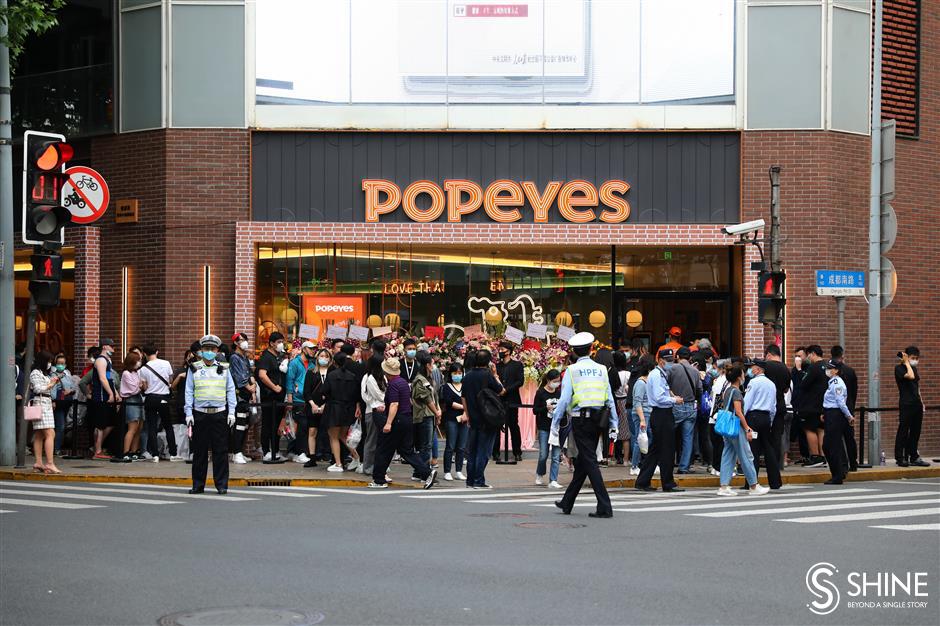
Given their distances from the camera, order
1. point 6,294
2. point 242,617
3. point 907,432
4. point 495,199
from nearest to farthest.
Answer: point 242,617
point 6,294
point 907,432
point 495,199

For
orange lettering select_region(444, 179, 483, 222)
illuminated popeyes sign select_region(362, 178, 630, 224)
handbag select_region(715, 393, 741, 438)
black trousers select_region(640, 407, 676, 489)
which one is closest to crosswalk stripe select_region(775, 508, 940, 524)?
handbag select_region(715, 393, 741, 438)

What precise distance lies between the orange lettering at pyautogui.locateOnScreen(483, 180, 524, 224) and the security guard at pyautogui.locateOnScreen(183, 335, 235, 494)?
28.3 ft

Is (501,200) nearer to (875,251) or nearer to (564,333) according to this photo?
(564,333)

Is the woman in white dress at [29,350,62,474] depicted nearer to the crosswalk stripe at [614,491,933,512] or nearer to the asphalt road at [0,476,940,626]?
the asphalt road at [0,476,940,626]

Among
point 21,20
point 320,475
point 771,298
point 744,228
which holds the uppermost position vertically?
point 21,20

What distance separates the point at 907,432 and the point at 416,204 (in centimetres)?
987

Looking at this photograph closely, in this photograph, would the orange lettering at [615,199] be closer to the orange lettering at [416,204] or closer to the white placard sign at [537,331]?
the white placard sign at [537,331]

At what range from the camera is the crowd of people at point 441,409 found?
57.6ft

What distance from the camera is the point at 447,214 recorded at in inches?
941

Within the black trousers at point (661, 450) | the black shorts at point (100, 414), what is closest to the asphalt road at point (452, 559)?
the black trousers at point (661, 450)

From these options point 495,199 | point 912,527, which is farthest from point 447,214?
point 912,527

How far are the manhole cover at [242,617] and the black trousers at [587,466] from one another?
233 inches

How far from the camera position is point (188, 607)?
8305 millimetres

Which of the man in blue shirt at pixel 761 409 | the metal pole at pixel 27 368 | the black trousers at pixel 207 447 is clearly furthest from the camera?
the metal pole at pixel 27 368
